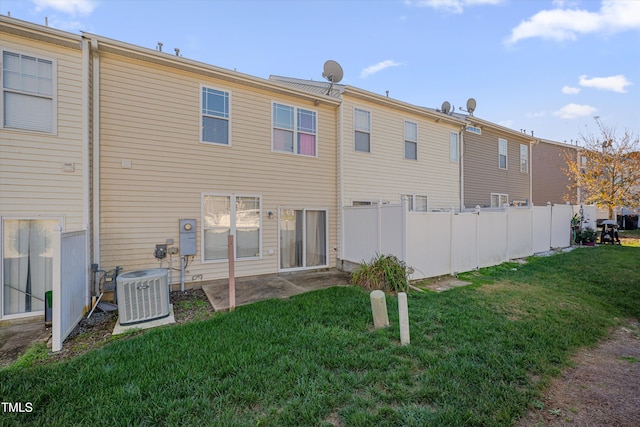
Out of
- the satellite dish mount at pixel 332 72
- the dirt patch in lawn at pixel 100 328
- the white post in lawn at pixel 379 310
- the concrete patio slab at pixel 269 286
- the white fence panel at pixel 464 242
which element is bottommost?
the dirt patch in lawn at pixel 100 328

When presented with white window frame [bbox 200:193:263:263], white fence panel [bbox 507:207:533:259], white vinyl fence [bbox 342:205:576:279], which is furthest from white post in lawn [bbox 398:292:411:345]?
white fence panel [bbox 507:207:533:259]

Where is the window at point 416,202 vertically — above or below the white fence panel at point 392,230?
above

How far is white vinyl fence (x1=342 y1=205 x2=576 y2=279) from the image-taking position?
6.86 metres

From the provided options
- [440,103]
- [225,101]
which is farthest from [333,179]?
[440,103]

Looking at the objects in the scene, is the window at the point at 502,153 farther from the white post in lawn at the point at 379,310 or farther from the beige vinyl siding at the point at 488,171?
the white post in lawn at the point at 379,310

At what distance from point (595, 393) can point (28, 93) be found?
362 inches

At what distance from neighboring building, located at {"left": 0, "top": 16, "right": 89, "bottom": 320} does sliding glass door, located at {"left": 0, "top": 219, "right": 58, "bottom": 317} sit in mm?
12

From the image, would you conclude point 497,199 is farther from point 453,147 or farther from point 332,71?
point 332,71

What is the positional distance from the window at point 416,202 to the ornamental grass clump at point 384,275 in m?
3.99

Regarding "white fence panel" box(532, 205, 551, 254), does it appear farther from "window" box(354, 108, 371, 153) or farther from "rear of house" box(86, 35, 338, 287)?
"rear of house" box(86, 35, 338, 287)

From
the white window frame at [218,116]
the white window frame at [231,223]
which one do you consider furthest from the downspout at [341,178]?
the white window frame at [218,116]

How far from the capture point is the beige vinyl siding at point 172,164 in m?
5.89

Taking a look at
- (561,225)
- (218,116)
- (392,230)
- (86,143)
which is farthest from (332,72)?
(561,225)

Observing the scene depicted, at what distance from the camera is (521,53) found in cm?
984
